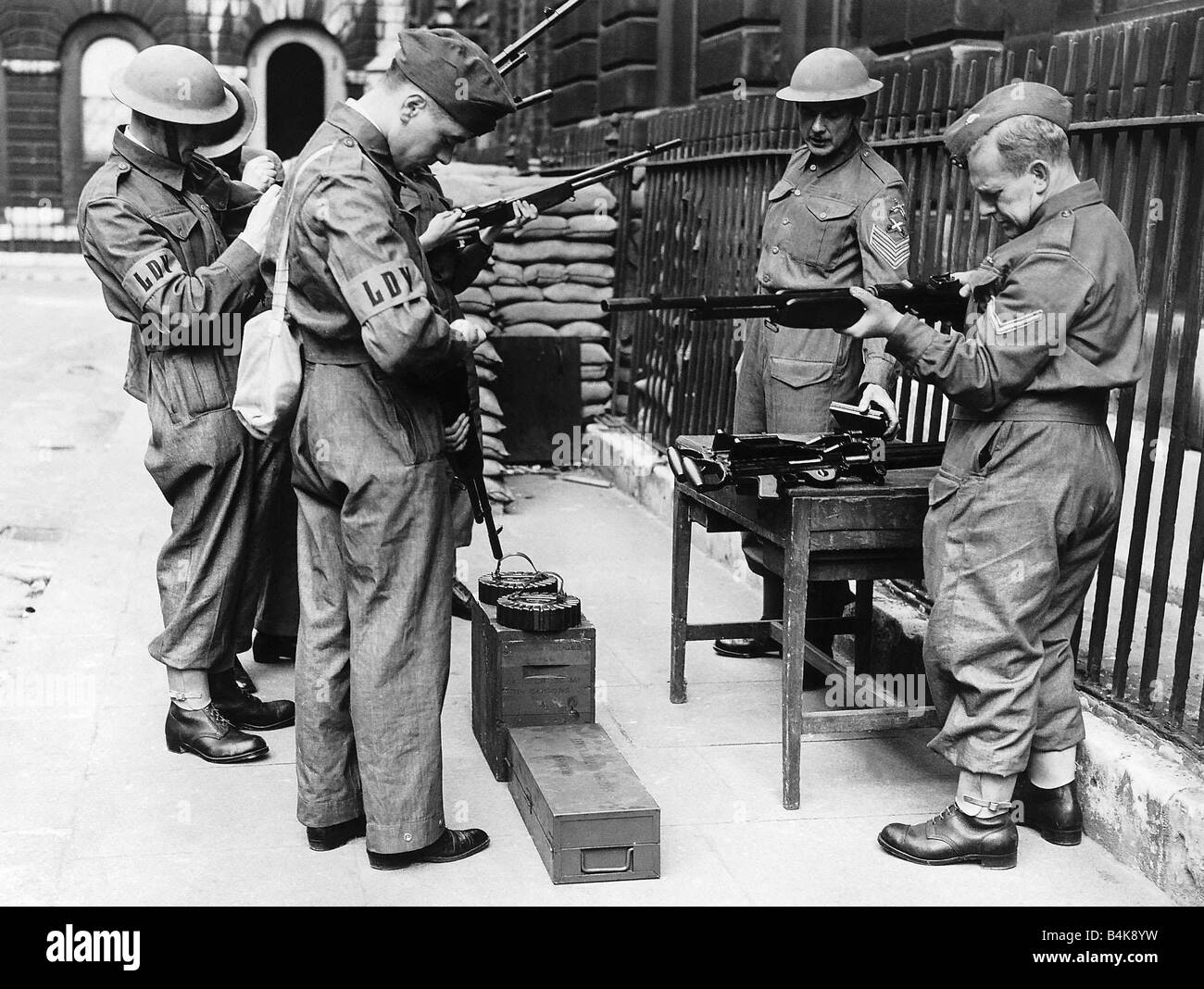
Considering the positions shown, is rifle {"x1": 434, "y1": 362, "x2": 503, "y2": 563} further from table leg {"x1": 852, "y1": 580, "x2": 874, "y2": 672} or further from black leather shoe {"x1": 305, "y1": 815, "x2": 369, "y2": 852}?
table leg {"x1": 852, "y1": 580, "x2": 874, "y2": 672}

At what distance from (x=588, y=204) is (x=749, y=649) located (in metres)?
5.04

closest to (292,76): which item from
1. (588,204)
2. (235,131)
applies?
(588,204)

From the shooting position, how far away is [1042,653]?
382 centimetres

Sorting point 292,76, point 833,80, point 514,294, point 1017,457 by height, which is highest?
point 292,76

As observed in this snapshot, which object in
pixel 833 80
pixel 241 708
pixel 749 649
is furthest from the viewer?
pixel 749 649

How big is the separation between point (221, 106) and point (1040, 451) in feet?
8.93

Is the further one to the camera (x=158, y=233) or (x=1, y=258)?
(x=1, y=258)

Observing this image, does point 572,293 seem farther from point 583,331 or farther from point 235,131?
point 235,131

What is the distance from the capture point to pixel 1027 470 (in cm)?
372

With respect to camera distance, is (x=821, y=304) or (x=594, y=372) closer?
(x=821, y=304)

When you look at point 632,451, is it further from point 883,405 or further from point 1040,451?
point 1040,451

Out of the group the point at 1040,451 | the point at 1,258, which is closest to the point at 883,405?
the point at 1040,451

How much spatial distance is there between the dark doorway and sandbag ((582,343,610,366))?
2119 centimetres
